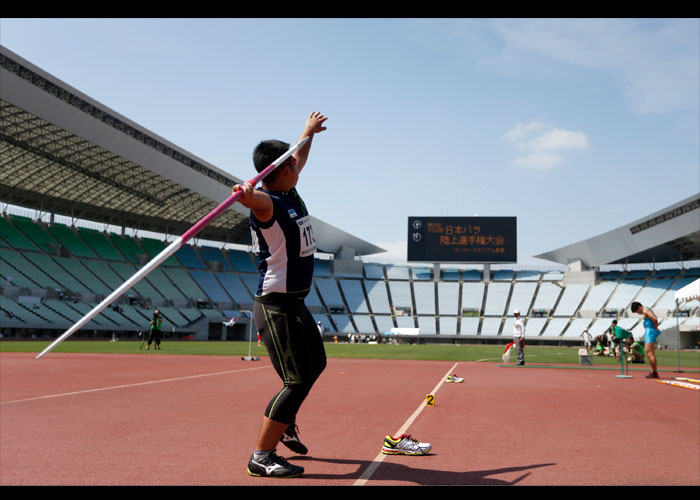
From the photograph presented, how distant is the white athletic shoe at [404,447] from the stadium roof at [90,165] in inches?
1240

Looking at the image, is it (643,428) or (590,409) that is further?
(590,409)

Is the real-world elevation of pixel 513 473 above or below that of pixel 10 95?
below

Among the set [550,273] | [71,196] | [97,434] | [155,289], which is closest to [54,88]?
[71,196]

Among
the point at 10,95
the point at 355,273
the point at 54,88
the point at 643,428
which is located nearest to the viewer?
the point at 643,428

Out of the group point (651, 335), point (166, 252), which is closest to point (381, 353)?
point (651, 335)

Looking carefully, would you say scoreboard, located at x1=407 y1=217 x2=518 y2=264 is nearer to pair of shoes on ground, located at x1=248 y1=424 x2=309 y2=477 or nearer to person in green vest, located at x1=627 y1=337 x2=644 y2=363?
person in green vest, located at x1=627 y1=337 x2=644 y2=363

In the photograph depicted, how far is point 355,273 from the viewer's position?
7688 centimetres

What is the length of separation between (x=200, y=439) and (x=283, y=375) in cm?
175

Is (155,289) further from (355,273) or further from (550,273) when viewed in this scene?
(550,273)

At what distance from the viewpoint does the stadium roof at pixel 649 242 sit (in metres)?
56.5

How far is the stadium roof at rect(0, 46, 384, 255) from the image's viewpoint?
3216cm

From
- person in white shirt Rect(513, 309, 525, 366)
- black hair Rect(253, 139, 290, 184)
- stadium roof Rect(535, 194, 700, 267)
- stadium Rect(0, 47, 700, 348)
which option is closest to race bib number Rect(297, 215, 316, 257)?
black hair Rect(253, 139, 290, 184)

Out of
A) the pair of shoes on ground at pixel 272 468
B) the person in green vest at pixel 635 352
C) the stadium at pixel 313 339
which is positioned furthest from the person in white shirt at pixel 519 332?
the pair of shoes on ground at pixel 272 468

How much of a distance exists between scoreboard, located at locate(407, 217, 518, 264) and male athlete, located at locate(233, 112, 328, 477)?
62.0 metres
